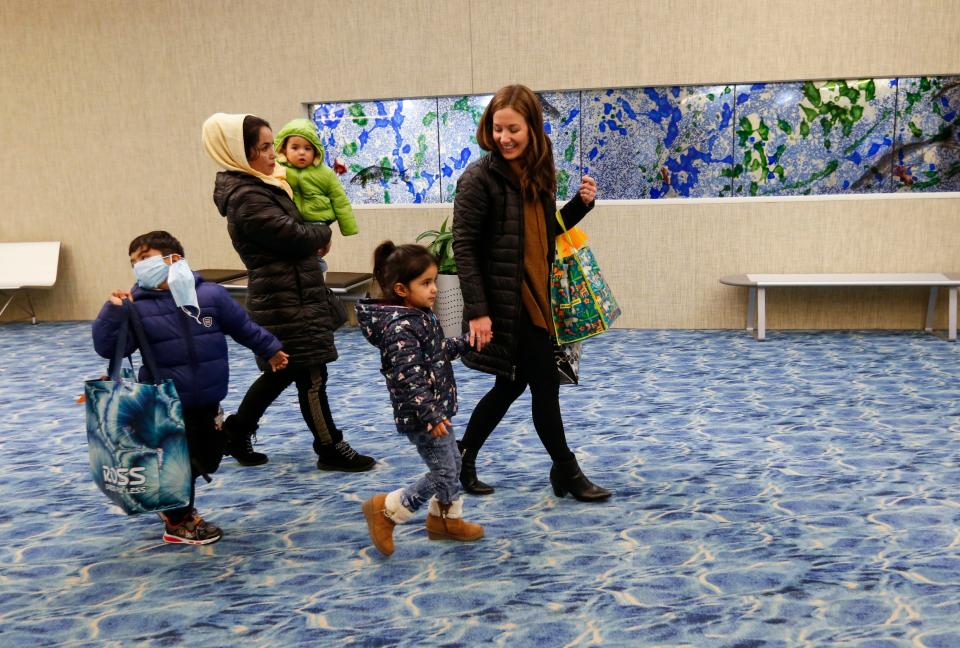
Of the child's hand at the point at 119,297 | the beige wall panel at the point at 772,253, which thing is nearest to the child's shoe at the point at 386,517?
the child's hand at the point at 119,297

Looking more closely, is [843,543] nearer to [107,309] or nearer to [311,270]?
[311,270]

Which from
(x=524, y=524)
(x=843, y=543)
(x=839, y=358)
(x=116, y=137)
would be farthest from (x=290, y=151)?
(x=116, y=137)

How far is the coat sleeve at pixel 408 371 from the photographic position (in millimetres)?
2861

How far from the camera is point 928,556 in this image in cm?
303

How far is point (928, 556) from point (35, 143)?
25.8ft

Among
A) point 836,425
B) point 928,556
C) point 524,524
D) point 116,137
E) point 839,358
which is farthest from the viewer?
point 116,137

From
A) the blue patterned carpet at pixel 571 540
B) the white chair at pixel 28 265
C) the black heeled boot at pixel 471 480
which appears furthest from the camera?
the white chair at pixel 28 265

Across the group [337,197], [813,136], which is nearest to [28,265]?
[337,197]

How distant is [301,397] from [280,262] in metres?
0.65

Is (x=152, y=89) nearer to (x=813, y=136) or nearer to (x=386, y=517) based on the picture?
Answer: (x=813, y=136)

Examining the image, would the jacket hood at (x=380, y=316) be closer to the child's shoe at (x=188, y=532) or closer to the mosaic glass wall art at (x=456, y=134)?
the child's shoe at (x=188, y=532)

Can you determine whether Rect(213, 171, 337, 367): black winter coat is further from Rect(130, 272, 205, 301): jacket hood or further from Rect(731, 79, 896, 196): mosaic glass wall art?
Rect(731, 79, 896, 196): mosaic glass wall art

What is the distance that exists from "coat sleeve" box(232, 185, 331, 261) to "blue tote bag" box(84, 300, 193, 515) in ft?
2.39

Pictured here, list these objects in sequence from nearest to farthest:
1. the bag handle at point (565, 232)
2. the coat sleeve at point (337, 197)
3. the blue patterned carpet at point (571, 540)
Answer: the blue patterned carpet at point (571, 540), the bag handle at point (565, 232), the coat sleeve at point (337, 197)
